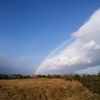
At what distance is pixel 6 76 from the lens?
26.2m

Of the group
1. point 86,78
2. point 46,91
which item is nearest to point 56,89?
point 46,91

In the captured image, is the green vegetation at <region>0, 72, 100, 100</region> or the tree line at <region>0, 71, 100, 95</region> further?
the tree line at <region>0, 71, 100, 95</region>

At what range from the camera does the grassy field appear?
17812 millimetres

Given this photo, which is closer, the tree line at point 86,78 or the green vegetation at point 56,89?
the green vegetation at point 56,89

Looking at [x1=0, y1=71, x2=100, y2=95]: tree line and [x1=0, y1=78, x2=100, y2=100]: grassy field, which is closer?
[x1=0, y1=78, x2=100, y2=100]: grassy field

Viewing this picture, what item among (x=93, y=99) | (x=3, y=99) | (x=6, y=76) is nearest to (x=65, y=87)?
(x=93, y=99)

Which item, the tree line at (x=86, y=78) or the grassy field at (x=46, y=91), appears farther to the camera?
the tree line at (x=86, y=78)

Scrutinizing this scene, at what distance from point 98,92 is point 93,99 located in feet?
5.96

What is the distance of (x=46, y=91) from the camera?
63.1 ft

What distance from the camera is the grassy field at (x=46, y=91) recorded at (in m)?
17.8

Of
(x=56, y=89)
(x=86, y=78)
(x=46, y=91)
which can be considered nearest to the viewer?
(x=46, y=91)

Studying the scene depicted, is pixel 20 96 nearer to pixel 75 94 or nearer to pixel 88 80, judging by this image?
pixel 75 94

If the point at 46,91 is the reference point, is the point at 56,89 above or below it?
above

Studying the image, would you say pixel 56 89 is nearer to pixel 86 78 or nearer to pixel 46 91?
pixel 46 91
